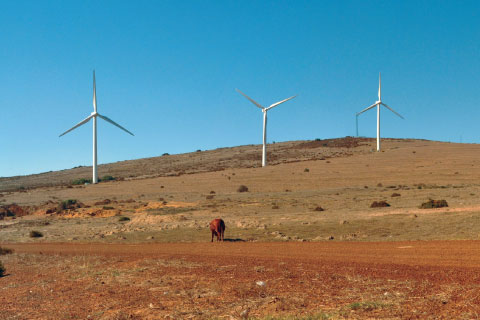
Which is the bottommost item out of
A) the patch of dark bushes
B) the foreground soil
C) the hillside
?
the foreground soil

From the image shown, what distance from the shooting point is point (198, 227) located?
3788 cm

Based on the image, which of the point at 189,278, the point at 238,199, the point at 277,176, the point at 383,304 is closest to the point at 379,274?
the point at 383,304

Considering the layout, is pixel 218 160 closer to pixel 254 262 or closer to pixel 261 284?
pixel 254 262

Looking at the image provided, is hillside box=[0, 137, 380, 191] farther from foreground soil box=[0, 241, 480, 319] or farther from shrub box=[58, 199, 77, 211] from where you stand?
foreground soil box=[0, 241, 480, 319]

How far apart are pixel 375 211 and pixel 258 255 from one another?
21747mm

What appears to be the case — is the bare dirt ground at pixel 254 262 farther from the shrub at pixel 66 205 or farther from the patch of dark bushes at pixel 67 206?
the shrub at pixel 66 205

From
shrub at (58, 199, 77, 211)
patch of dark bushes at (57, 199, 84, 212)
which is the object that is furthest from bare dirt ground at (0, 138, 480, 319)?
shrub at (58, 199, 77, 211)

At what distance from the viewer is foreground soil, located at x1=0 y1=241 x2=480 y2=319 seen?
10.7 meters

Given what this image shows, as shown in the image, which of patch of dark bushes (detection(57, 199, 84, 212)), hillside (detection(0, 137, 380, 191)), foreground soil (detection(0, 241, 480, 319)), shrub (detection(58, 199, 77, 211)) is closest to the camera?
foreground soil (detection(0, 241, 480, 319))

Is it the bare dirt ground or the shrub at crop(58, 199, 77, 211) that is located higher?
the shrub at crop(58, 199, 77, 211)

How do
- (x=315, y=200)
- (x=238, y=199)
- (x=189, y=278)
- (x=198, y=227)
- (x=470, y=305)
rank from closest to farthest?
(x=470, y=305) < (x=189, y=278) < (x=198, y=227) < (x=315, y=200) < (x=238, y=199)

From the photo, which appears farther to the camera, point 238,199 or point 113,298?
point 238,199

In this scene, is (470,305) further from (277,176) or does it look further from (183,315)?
(277,176)

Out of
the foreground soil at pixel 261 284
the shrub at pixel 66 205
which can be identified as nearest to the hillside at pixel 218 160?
the shrub at pixel 66 205
